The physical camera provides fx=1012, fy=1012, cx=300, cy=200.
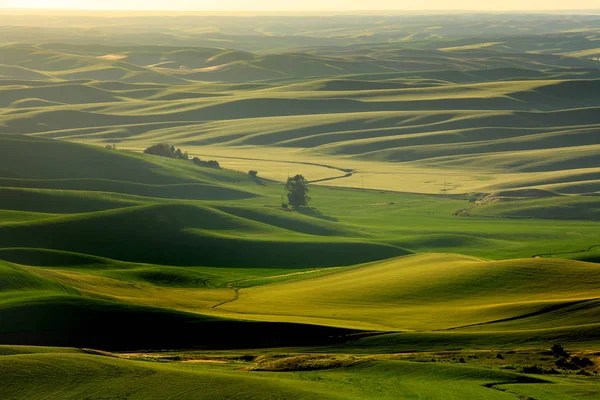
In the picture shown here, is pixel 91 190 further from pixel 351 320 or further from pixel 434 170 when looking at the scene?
pixel 351 320

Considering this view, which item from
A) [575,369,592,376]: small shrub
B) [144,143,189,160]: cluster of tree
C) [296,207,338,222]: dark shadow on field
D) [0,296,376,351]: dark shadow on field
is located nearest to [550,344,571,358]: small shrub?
[575,369,592,376]: small shrub

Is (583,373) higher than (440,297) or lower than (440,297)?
higher

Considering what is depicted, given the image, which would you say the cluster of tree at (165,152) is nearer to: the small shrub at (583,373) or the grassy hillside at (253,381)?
the grassy hillside at (253,381)

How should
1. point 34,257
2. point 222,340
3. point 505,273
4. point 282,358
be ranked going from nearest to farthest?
point 282,358
point 222,340
point 505,273
point 34,257

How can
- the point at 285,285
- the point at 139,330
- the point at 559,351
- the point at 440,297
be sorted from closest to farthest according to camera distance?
the point at 559,351 < the point at 139,330 < the point at 440,297 < the point at 285,285

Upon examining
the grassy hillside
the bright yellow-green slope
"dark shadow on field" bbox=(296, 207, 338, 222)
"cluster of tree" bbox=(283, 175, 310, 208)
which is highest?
the grassy hillside

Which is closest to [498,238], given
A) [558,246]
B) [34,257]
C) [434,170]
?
[558,246]

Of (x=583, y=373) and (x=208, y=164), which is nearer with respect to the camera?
(x=583, y=373)

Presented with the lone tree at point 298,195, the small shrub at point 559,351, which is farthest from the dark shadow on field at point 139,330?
the lone tree at point 298,195

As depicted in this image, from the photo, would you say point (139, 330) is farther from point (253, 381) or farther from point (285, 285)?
point (285, 285)

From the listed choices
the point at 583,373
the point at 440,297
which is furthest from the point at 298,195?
the point at 583,373

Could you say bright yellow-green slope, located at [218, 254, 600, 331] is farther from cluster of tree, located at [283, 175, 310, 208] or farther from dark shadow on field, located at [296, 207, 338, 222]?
cluster of tree, located at [283, 175, 310, 208]
